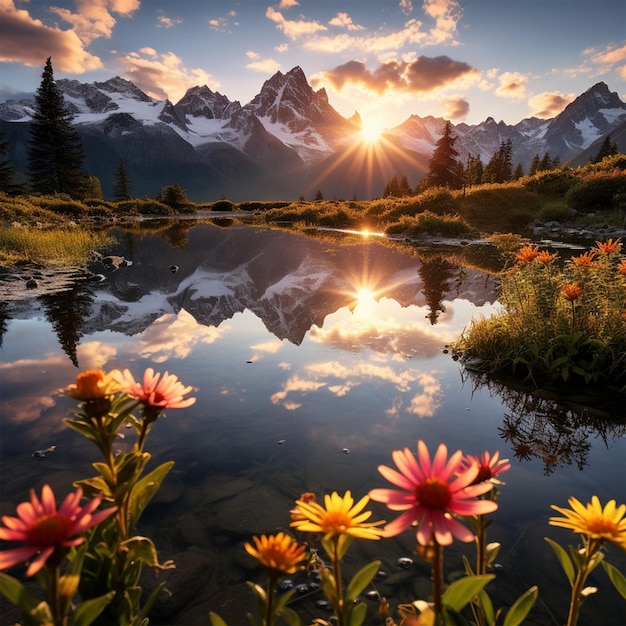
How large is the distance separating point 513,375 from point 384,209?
115ft

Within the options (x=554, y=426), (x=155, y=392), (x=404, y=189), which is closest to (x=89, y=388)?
(x=155, y=392)

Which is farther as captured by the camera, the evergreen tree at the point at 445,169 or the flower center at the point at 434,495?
the evergreen tree at the point at 445,169

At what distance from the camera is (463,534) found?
3.16ft

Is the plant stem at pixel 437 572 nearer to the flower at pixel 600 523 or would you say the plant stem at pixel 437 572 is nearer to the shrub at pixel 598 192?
the flower at pixel 600 523

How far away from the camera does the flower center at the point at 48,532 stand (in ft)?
3.24

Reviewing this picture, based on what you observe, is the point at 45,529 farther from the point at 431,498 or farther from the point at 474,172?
the point at 474,172

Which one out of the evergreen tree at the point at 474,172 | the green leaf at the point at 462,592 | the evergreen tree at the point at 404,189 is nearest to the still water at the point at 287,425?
the green leaf at the point at 462,592

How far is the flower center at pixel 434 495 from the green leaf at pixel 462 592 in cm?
25

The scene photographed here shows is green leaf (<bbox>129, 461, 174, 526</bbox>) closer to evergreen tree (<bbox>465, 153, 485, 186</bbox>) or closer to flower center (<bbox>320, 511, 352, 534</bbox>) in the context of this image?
flower center (<bbox>320, 511, 352, 534</bbox>)

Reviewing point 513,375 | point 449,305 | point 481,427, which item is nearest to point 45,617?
point 481,427

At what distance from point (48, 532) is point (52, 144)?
192ft

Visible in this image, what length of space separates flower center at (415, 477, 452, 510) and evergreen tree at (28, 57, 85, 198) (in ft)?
185

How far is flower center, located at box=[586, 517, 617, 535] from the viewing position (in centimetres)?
129

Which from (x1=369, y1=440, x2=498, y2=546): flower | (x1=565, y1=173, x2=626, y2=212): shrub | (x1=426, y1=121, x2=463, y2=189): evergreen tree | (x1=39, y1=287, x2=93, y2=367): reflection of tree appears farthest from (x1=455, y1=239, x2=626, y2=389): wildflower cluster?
(x1=426, y1=121, x2=463, y2=189): evergreen tree
